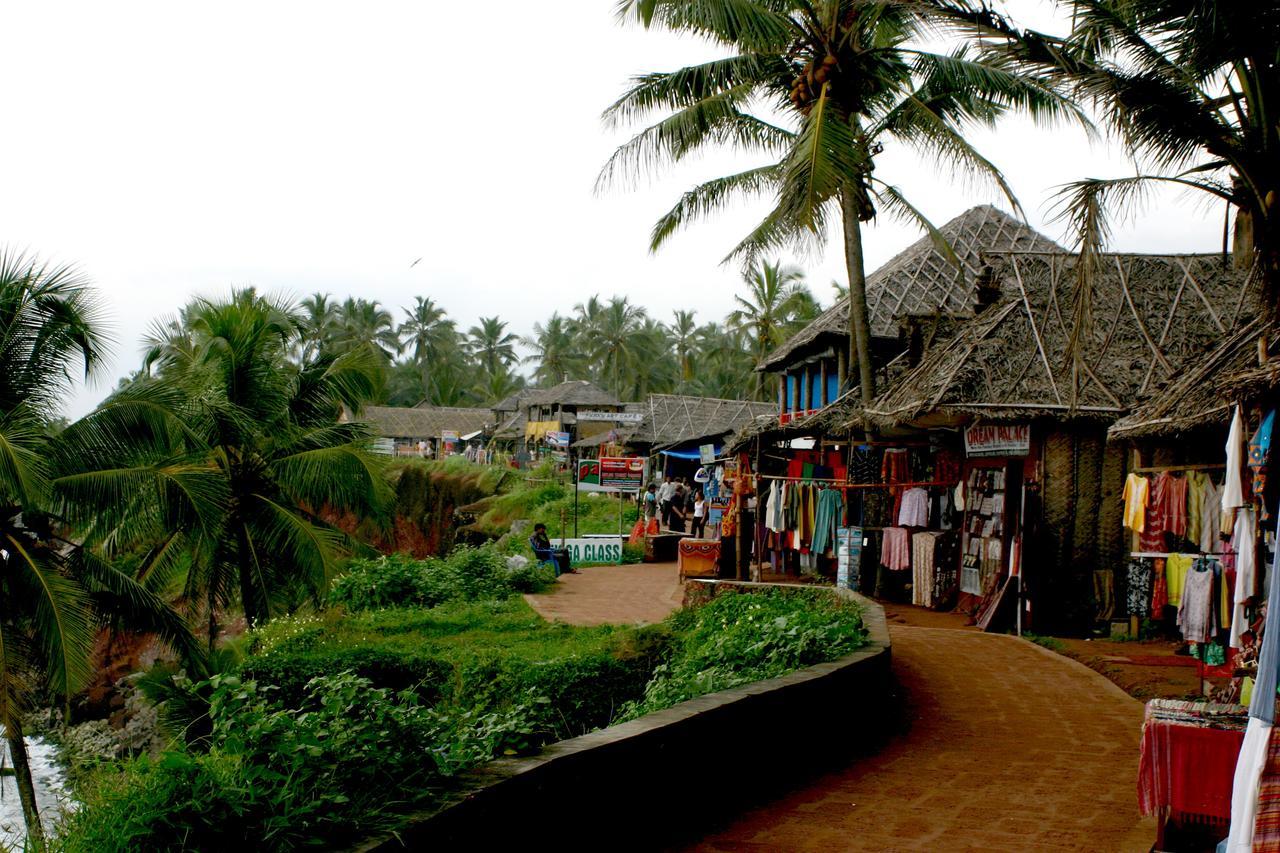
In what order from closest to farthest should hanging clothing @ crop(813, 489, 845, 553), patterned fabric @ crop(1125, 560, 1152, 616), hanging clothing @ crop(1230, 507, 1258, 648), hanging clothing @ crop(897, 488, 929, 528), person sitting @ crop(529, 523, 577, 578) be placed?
hanging clothing @ crop(1230, 507, 1258, 648)
patterned fabric @ crop(1125, 560, 1152, 616)
hanging clothing @ crop(897, 488, 929, 528)
hanging clothing @ crop(813, 489, 845, 553)
person sitting @ crop(529, 523, 577, 578)

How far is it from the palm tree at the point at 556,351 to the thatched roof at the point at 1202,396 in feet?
226

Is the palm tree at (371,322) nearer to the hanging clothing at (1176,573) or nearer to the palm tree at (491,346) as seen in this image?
the palm tree at (491,346)

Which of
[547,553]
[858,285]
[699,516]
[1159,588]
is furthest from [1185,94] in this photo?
[699,516]

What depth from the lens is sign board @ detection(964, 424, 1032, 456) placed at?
42.8 feet

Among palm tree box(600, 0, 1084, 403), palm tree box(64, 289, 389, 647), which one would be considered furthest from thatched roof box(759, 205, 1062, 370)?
palm tree box(64, 289, 389, 647)

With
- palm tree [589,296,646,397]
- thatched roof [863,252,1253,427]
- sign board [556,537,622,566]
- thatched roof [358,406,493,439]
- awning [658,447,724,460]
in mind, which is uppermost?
palm tree [589,296,646,397]

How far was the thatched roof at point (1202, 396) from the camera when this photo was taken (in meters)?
8.02

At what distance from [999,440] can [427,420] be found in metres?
56.4

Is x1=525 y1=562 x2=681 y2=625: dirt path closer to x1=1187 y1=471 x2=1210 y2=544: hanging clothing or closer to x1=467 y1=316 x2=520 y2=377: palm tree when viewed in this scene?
x1=1187 y1=471 x2=1210 y2=544: hanging clothing

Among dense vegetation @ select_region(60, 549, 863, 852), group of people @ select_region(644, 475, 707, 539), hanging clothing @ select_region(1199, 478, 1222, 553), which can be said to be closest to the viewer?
dense vegetation @ select_region(60, 549, 863, 852)

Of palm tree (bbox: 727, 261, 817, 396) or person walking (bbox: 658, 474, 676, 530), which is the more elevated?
palm tree (bbox: 727, 261, 817, 396)

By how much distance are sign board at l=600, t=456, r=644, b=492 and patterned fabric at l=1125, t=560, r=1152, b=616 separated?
42.1ft

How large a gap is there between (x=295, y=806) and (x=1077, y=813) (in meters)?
4.31

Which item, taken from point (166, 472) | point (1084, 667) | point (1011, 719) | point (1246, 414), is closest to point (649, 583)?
point (166, 472)
